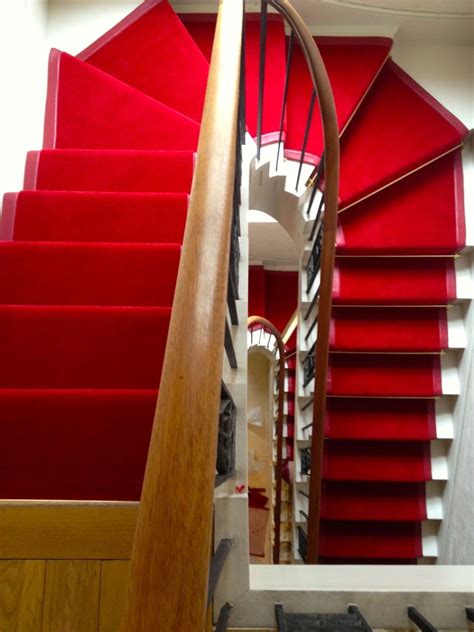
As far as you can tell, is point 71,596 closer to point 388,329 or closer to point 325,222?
point 325,222

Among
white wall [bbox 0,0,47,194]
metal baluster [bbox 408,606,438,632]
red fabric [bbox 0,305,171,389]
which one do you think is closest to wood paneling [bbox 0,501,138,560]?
red fabric [bbox 0,305,171,389]

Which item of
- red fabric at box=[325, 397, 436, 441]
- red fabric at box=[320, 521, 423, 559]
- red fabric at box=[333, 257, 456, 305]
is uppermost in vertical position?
red fabric at box=[333, 257, 456, 305]

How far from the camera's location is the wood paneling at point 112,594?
3.31 feet

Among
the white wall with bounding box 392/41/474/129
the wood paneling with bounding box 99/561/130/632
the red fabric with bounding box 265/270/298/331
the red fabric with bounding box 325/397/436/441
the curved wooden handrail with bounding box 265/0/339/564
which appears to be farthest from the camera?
the red fabric with bounding box 265/270/298/331

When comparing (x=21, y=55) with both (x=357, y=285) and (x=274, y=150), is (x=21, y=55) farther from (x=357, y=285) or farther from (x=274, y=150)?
(x=357, y=285)

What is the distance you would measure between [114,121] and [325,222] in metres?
1.22

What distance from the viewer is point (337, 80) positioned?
12.1 ft

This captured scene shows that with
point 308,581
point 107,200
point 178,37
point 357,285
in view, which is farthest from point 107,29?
point 308,581

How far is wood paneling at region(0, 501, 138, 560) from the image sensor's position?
1042mm

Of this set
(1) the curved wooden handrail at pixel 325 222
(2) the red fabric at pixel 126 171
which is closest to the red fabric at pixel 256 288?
(1) the curved wooden handrail at pixel 325 222

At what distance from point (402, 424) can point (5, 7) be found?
3.10 meters

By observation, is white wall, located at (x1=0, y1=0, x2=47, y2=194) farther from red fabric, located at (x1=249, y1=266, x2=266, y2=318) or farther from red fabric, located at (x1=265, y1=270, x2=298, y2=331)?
red fabric, located at (x1=265, y1=270, x2=298, y2=331)

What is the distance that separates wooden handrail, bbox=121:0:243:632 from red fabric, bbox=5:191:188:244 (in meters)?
1.29

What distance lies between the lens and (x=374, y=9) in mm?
3742
